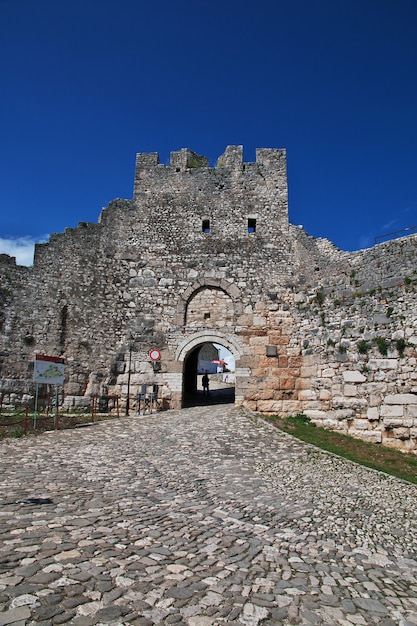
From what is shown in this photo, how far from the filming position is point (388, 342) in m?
14.3

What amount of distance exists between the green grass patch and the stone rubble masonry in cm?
67

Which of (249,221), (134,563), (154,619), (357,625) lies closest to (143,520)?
(134,563)

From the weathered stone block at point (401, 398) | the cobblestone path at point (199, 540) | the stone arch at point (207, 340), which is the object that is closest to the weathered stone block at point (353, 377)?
the weathered stone block at point (401, 398)

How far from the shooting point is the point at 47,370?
41.1ft

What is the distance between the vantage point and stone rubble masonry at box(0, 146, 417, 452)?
1505cm

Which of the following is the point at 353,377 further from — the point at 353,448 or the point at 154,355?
the point at 154,355

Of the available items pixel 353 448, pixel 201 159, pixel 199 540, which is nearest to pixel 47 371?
pixel 199 540

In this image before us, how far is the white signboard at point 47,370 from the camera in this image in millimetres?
12310

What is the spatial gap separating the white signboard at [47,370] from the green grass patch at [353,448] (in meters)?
7.43

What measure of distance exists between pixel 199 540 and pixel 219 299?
13560mm

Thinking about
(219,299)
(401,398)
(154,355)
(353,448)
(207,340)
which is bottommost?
(353,448)

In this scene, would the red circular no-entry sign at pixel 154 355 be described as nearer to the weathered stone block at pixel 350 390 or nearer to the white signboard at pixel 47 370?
the white signboard at pixel 47 370

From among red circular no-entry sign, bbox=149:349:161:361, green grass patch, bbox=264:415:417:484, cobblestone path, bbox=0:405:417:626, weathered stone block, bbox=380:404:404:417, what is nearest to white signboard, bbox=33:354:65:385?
cobblestone path, bbox=0:405:417:626

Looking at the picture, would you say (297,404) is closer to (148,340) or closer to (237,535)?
(148,340)
